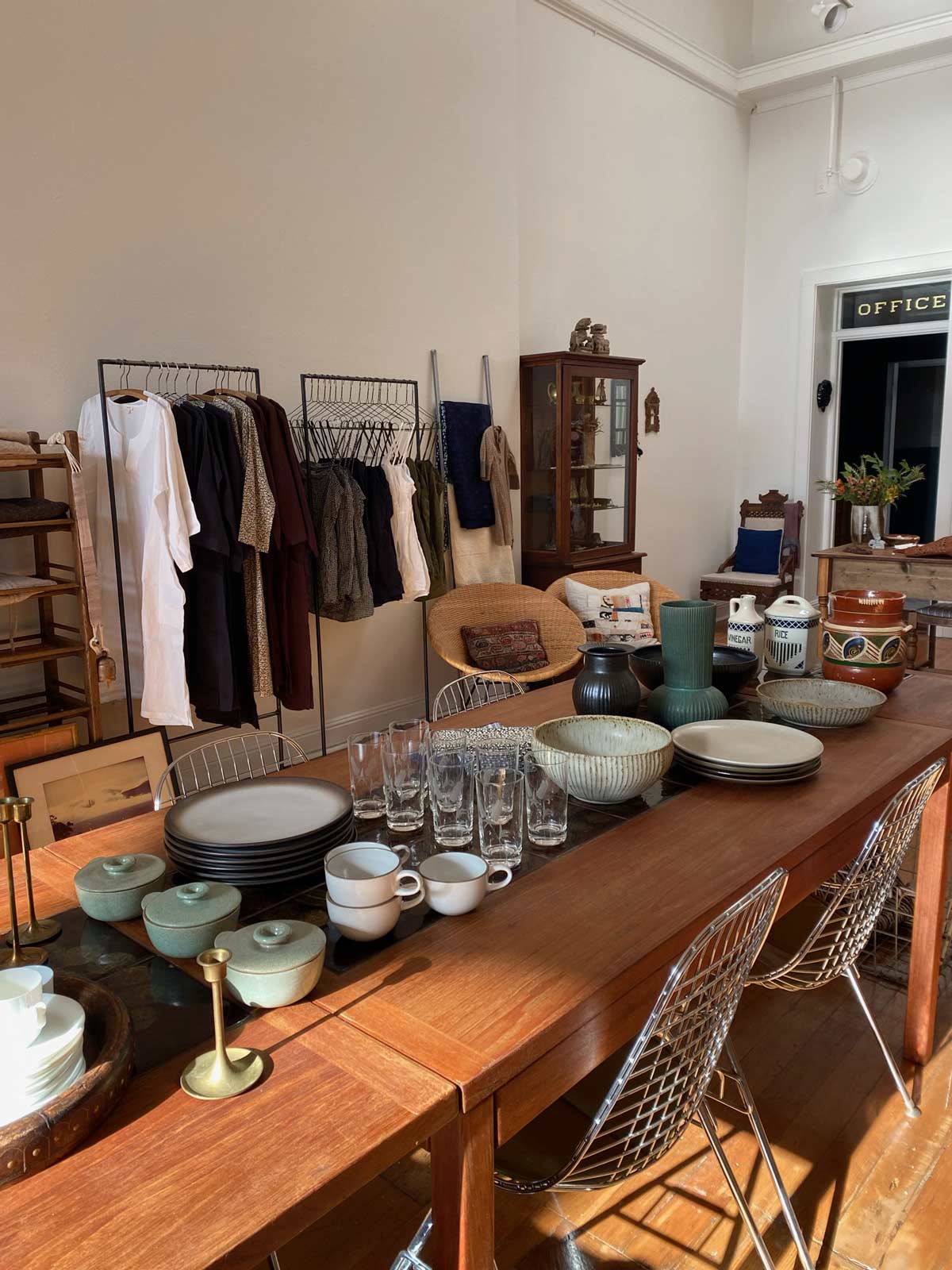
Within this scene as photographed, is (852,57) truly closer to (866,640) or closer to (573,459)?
(573,459)

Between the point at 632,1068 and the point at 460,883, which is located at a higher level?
the point at 460,883

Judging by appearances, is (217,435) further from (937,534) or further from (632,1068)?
(937,534)

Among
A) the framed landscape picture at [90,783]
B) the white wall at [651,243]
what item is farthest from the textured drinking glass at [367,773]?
the white wall at [651,243]

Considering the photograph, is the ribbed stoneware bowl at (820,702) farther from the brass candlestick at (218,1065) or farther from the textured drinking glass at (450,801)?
the brass candlestick at (218,1065)

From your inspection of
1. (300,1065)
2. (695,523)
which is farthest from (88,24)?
(695,523)

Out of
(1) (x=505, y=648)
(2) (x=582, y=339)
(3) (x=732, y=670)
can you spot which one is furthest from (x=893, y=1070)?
(2) (x=582, y=339)

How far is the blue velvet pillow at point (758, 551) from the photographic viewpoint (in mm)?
7469

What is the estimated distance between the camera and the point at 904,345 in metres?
7.63

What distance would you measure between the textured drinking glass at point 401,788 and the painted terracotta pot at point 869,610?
1.43 m

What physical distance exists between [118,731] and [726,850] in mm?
2781

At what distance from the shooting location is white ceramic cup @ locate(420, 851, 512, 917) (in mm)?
1475

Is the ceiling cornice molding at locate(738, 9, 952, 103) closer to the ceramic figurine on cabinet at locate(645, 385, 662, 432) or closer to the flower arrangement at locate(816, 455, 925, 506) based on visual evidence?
the ceramic figurine on cabinet at locate(645, 385, 662, 432)

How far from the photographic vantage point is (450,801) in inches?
68.4

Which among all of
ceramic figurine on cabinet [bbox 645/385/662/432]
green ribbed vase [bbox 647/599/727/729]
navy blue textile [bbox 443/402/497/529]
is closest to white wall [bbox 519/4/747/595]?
ceramic figurine on cabinet [bbox 645/385/662/432]
